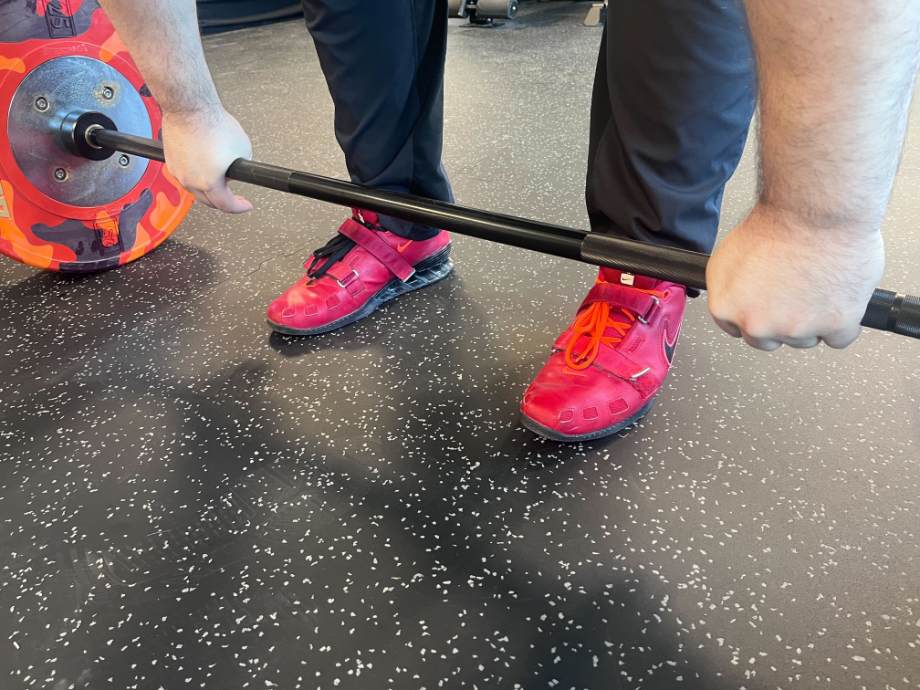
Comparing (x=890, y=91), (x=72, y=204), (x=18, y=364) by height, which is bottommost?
(x=18, y=364)

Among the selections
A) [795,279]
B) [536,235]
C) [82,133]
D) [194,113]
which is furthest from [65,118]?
[795,279]

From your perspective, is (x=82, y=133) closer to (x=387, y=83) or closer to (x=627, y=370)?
(x=387, y=83)

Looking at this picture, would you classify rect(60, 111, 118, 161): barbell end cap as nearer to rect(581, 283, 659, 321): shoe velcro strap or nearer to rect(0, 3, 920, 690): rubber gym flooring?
rect(0, 3, 920, 690): rubber gym flooring

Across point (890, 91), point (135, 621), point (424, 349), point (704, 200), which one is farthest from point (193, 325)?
point (890, 91)

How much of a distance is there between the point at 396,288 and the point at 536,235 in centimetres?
47

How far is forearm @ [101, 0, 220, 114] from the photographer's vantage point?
0.71 m

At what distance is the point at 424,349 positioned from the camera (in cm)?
98

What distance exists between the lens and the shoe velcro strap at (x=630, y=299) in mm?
839

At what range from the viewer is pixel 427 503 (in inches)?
28.8

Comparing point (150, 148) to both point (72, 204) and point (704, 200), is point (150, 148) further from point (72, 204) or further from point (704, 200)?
point (704, 200)

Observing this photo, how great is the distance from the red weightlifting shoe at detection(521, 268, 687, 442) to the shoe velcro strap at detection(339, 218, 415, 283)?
327mm

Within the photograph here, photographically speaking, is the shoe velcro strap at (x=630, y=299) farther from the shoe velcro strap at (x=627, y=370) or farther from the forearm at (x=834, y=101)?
the forearm at (x=834, y=101)

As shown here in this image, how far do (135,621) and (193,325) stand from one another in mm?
541

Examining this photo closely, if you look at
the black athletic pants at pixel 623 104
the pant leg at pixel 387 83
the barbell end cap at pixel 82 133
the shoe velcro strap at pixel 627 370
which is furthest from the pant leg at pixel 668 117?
the barbell end cap at pixel 82 133
